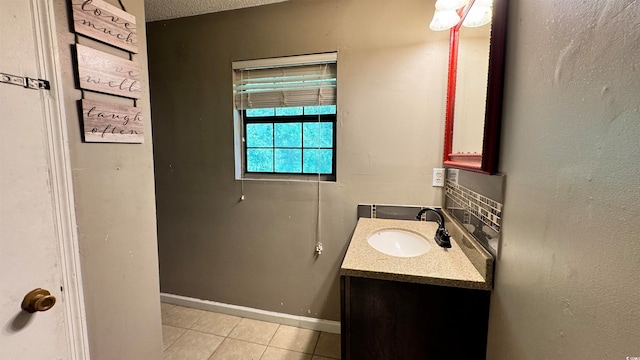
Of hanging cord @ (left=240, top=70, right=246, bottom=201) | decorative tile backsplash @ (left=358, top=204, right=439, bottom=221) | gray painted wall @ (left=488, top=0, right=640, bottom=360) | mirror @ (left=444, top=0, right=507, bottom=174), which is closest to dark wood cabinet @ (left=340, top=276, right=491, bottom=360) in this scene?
gray painted wall @ (left=488, top=0, right=640, bottom=360)

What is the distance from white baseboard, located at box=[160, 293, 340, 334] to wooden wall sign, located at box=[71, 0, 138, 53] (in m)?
2.00

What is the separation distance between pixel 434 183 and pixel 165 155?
2.21 m

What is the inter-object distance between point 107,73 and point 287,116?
1.22 m

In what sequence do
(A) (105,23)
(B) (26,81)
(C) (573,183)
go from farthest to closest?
(A) (105,23) → (B) (26,81) → (C) (573,183)

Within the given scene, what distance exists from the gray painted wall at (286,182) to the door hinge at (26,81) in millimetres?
1285

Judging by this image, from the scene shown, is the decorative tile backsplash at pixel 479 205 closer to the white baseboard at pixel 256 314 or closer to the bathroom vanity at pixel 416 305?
the bathroom vanity at pixel 416 305

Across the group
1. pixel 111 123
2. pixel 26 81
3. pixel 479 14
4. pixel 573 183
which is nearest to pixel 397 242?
pixel 573 183

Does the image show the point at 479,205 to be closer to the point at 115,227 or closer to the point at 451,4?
the point at 451,4

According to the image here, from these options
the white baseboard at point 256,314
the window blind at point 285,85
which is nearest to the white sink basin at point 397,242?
the white baseboard at point 256,314

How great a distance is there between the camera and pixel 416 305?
1.06 meters

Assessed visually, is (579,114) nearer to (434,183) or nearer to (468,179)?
(468,179)

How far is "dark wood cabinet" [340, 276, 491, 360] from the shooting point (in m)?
1.01

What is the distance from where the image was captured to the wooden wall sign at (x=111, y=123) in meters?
0.86

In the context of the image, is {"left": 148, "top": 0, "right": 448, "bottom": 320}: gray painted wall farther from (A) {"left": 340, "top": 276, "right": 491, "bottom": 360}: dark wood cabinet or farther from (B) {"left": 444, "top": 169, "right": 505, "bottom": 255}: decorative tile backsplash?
(A) {"left": 340, "top": 276, "right": 491, "bottom": 360}: dark wood cabinet
